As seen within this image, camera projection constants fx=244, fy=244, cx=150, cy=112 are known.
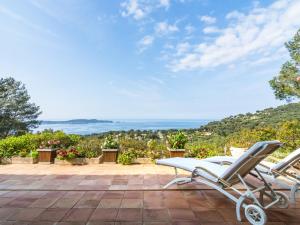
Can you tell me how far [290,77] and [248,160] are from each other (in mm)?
8156

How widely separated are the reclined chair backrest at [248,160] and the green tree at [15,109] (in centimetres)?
2571

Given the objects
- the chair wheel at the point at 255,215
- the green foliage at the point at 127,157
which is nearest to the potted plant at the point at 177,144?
the green foliage at the point at 127,157

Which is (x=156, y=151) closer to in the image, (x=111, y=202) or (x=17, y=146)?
(x=111, y=202)

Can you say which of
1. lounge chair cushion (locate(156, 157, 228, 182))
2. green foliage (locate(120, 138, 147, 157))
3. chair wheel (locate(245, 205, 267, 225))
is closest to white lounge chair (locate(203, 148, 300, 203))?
lounge chair cushion (locate(156, 157, 228, 182))

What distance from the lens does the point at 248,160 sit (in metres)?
3.05

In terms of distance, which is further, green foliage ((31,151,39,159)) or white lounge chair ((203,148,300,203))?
green foliage ((31,151,39,159))

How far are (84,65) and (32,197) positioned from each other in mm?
11436

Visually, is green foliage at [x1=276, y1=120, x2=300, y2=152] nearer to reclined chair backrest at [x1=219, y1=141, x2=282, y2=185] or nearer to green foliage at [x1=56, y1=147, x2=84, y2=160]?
reclined chair backrest at [x1=219, y1=141, x2=282, y2=185]

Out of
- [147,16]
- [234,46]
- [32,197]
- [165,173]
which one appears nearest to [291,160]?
[165,173]

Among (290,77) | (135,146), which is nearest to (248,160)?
(135,146)

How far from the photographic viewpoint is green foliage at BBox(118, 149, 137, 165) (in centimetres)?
680

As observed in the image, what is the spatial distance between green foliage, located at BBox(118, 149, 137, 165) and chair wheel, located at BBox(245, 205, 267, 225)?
429 cm

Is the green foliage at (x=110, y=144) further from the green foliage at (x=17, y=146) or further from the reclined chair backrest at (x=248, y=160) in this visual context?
the reclined chair backrest at (x=248, y=160)

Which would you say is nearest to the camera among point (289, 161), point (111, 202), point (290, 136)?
point (111, 202)
